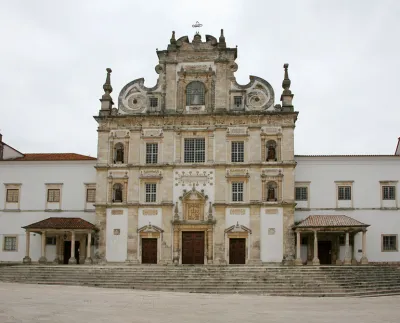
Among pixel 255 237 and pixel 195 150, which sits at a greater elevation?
pixel 195 150

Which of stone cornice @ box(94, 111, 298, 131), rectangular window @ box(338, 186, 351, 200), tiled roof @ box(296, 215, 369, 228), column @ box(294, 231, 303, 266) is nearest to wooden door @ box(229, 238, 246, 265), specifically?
column @ box(294, 231, 303, 266)

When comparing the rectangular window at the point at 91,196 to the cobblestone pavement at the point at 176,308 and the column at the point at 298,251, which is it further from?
the cobblestone pavement at the point at 176,308

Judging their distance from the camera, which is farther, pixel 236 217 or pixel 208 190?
pixel 208 190

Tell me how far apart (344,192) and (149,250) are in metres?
14.2

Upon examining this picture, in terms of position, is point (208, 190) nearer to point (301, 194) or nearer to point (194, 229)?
point (194, 229)

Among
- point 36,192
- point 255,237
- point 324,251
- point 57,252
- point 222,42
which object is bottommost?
point 57,252

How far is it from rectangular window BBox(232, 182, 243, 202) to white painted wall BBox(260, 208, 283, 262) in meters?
1.87

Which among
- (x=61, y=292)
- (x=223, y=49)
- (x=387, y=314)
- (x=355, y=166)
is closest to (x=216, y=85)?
(x=223, y=49)

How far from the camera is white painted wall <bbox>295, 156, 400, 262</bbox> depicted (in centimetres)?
4197

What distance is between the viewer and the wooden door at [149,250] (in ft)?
135

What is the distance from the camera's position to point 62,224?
41781 mm

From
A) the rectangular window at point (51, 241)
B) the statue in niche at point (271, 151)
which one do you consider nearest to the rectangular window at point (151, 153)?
the statue in niche at point (271, 151)

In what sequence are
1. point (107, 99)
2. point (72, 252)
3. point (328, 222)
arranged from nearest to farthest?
1. point (328, 222)
2. point (72, 252)
3. point (107, 99)

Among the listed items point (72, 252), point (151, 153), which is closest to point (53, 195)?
point (72, 252)
